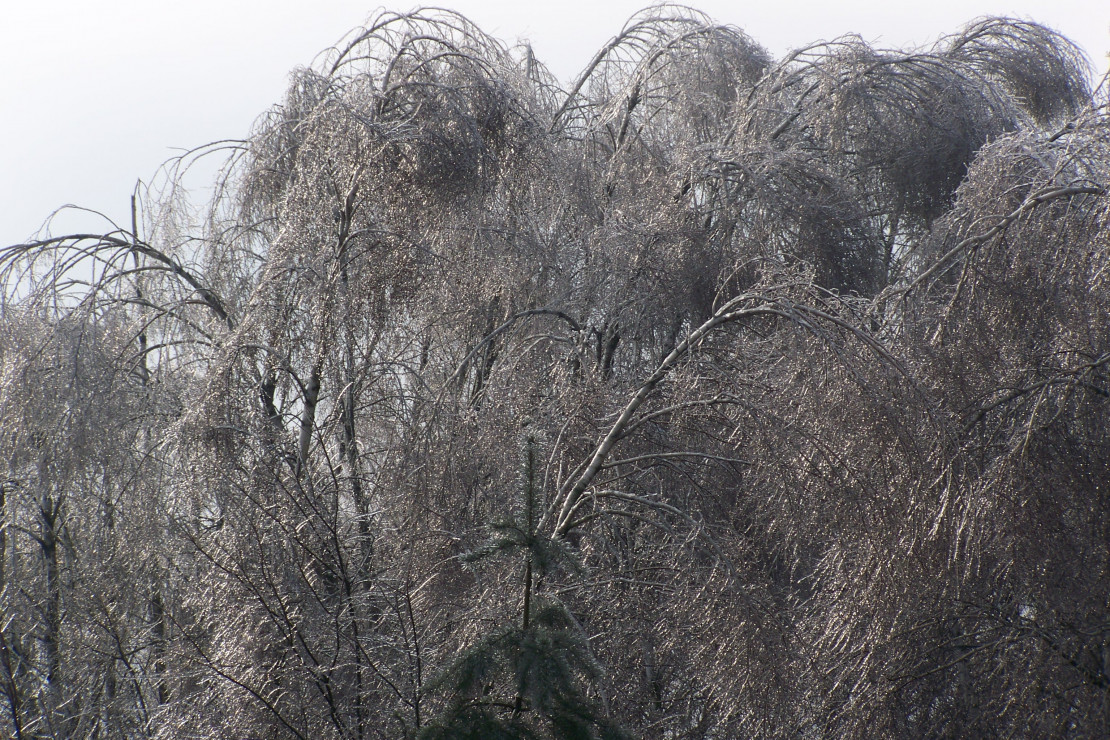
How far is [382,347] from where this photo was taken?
739 centimetres

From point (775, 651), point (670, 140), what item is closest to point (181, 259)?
point (670, 140)

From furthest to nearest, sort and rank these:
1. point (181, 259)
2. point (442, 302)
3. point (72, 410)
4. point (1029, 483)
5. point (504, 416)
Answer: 1. point (181, 259)
2. point (442, 302)
3. point (504, 416)
4. point (72, 410)
5. point (1029, 483)

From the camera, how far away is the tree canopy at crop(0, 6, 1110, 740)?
456 centimetres

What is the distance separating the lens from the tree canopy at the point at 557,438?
4.56 metres

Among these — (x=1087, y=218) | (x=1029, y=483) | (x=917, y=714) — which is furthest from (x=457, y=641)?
(x=1087, y=218)

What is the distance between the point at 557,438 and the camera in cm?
580

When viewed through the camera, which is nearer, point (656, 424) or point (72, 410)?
point (72, 410)

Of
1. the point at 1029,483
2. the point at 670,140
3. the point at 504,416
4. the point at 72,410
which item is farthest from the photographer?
the point at 670,140

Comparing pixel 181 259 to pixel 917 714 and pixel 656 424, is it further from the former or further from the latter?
pixel 917 714

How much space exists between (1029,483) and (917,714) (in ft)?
4.56

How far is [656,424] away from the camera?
20.9ft

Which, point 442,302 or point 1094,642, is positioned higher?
point 442,302

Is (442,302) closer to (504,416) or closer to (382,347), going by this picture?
(382,347)

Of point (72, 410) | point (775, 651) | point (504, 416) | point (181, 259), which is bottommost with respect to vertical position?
point (775, 651)
